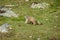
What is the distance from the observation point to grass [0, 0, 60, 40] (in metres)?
11.8

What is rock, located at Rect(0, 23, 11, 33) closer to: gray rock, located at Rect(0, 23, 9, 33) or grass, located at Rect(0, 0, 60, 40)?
gray rock, located at Rect(0, 23, 9, 33)

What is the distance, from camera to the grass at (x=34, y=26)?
11.8m

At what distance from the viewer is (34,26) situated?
13227 millimetres

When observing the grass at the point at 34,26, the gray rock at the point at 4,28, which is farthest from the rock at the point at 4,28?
the grass at the point at 34,26

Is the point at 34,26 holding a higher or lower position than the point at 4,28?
lower

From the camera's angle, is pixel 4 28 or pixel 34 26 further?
pixel 34 26

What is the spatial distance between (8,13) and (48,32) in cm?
389

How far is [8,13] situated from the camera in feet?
50.5

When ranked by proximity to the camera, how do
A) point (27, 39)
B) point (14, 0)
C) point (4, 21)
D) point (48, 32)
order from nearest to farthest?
1. point (27, 39)
2. point (48, 32)
3. point (4, 21)
4. point (14, 0)

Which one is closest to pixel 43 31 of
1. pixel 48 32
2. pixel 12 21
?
pixel 48 32

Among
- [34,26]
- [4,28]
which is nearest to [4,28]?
[4,28]

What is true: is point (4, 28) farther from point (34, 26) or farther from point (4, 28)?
point (34, 26)

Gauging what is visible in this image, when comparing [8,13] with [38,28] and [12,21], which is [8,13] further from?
[38,28]

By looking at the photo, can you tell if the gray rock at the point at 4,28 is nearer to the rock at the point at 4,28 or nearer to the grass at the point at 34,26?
the rock at the point at 4,28
